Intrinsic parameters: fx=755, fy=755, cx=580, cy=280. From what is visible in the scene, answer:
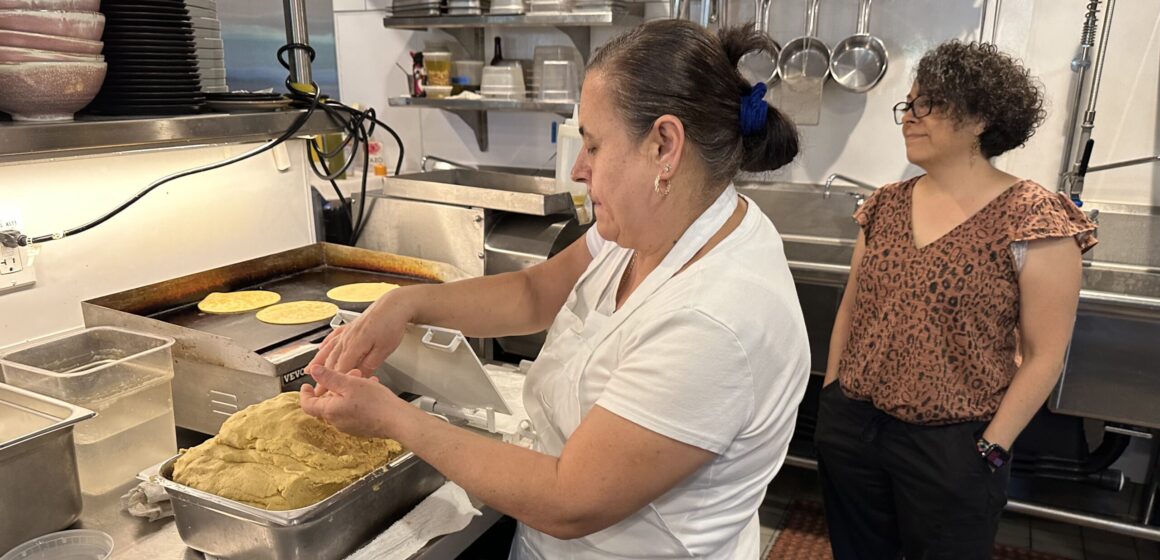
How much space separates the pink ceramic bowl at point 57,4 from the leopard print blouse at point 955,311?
1809mm

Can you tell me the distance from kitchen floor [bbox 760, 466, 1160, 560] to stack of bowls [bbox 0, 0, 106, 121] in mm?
2363

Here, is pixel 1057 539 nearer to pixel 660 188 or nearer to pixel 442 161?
pixel 660 188

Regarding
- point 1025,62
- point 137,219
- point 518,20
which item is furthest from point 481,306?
point 1025,62

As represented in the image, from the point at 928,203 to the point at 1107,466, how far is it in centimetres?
147

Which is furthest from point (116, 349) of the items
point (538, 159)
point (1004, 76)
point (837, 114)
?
point (837, 114)

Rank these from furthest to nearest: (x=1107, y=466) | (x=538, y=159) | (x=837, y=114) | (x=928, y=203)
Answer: (x=538, y=159)
(x=837, y=114)
(x=1107, y=466)
(x=928, y=203)

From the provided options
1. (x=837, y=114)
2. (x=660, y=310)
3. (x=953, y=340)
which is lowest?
(x=953, y=340)

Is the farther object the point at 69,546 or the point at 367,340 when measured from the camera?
the point at 367,340

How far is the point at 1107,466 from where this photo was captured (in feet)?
8.71

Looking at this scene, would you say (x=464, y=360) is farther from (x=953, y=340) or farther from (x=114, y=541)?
(x=953, y=340)

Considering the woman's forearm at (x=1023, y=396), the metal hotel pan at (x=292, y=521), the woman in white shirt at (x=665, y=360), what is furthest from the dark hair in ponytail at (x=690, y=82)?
the woman's forearm at (x=1023, y=396)

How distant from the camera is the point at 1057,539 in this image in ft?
9.02

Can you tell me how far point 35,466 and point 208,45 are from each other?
111 centimetres

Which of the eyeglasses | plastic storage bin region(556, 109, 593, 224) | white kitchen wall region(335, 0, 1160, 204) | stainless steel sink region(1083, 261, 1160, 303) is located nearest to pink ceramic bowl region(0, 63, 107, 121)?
plastic storage bin region(556, 109, 593, 224)
